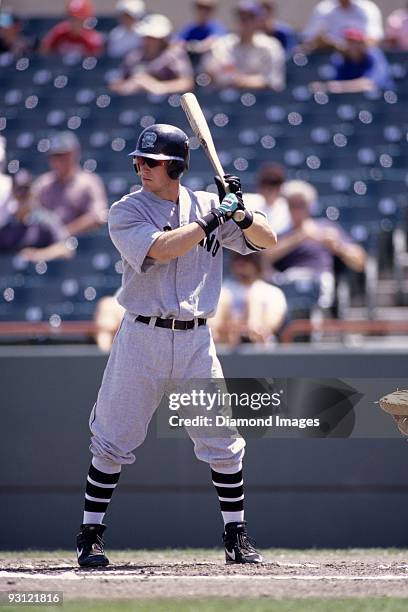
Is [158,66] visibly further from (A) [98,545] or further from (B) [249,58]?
(A) [98,545]

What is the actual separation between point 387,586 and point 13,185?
5.68 meters

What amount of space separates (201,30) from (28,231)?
3.22 m

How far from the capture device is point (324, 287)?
25.1 ft

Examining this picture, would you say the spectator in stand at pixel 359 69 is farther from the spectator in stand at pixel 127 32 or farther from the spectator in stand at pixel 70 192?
the spectator in stand at pixel 70 192

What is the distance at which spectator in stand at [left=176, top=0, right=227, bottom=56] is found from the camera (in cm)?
1062

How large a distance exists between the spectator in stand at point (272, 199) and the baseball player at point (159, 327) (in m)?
3.63

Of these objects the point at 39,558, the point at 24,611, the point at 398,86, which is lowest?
the point at 39,558

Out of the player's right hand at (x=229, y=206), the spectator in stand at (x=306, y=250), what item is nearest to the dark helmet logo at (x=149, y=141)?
the player's right hand at (x=229, y=206)

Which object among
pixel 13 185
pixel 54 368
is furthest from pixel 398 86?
pixel 54 368

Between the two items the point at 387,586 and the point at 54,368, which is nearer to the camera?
the point at 387,586

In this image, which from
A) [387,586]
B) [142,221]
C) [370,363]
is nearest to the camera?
[387,586]

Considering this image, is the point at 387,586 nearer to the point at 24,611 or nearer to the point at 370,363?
the point at 24,611

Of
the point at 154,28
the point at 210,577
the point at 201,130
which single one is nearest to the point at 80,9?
the point at 154,28

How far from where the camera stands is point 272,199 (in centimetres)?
835
